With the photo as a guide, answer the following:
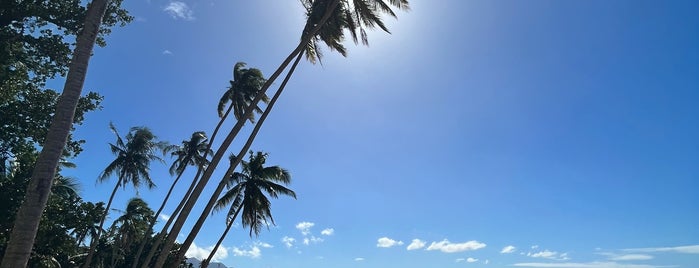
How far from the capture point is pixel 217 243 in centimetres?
2491

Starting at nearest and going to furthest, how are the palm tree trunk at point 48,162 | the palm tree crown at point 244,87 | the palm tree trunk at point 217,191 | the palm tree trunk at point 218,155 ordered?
the palm tree trunk at point 48,162, the palm tree trunk at point 218,155, the palm tree trunk at point 217,191, the palm tree crown at point 244,87

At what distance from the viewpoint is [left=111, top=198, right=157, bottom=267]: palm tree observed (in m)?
37.1

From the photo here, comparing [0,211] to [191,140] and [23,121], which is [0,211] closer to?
[23,121]

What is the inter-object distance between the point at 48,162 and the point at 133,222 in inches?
1359

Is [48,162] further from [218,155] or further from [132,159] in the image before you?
[132,159]

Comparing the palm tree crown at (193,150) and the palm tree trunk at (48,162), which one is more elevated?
the palm tree crown at (193,150)

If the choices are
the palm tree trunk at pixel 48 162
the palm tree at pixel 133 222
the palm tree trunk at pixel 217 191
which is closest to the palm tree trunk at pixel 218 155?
the palm tree trunk at pixel 217 191

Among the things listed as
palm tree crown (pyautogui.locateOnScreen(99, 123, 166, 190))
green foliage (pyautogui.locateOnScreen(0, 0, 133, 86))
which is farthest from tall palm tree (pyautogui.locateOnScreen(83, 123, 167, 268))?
green foliage (pyautogui.locateOnScreen(0, 0, 133, 86))

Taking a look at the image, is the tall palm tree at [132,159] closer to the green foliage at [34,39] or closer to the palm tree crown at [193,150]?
the palm tree crown at [193,150]

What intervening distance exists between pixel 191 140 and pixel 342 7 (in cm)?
1908

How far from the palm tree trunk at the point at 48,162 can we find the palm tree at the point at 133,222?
3194 centimetres

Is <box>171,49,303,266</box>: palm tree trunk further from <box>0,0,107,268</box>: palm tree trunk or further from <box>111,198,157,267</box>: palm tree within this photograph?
<box>111,198,157,267</box>: palm tree

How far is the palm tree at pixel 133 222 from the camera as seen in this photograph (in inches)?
1462

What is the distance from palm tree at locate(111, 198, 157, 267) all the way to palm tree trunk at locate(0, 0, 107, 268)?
3194cm
